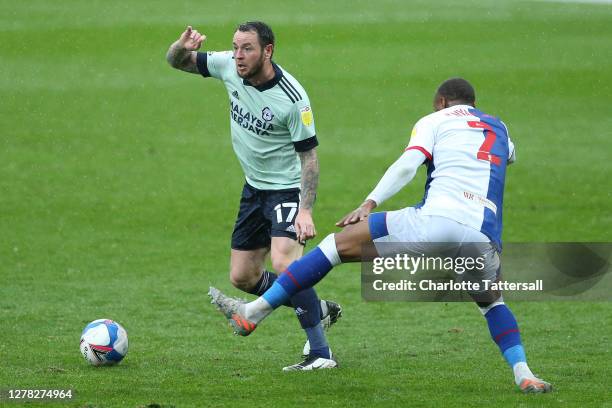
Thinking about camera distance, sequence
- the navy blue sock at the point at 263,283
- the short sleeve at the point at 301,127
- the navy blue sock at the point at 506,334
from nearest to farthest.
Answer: the navy blue sock at the point at 506,334, the short sleeve at the point at 301,127, the navy blue sock at the point at 263,283

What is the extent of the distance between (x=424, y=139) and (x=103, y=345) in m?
2.70

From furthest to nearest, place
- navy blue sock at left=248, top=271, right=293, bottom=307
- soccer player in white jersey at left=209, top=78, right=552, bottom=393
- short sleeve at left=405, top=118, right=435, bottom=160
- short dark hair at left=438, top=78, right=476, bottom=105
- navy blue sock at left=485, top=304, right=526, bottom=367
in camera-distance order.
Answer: navy blue sock at left=248, top=271, right=293, bottom=307 < short dark hair at left=438, top=78, right=476, bottom=105 < navy blue sock at left=485, top=304, right=526, bottom=367 < short sleeve at left=405, top=118, right=435, bottom=160 < soccer player in white jersey at left=209, top=78, right=552, bottom=393

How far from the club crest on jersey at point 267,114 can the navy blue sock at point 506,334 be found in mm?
2115

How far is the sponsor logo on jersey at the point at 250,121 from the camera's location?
7675 millimetres

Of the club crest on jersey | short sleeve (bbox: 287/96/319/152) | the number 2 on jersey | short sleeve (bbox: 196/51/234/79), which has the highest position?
short sleeve (bbox: 196/51/234/79)

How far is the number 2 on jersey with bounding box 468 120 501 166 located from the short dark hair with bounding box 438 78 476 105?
0.85 feet

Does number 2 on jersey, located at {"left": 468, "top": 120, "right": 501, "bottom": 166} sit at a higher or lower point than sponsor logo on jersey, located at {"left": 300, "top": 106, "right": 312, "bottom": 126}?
→ lower

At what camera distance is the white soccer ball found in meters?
7.40

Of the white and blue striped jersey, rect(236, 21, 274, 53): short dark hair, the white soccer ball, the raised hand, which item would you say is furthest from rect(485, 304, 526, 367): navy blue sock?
the raised hand

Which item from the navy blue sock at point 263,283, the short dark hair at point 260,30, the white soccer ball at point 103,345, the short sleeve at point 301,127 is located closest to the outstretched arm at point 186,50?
the short dark hair at point 260,30

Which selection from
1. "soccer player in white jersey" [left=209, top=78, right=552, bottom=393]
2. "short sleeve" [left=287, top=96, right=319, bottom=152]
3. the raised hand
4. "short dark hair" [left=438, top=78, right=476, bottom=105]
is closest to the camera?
"soccer player in white jersey" [left=209, top=78, right=552, bottom=393]

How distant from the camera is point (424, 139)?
6633mm

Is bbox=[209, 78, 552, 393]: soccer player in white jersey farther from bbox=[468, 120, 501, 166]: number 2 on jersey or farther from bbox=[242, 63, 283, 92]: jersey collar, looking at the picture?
bbox=[242, 63, 283, 92]: jersey collar

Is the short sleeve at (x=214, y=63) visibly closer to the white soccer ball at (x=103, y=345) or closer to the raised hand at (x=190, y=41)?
the raised hand at (x=190, y=41)
